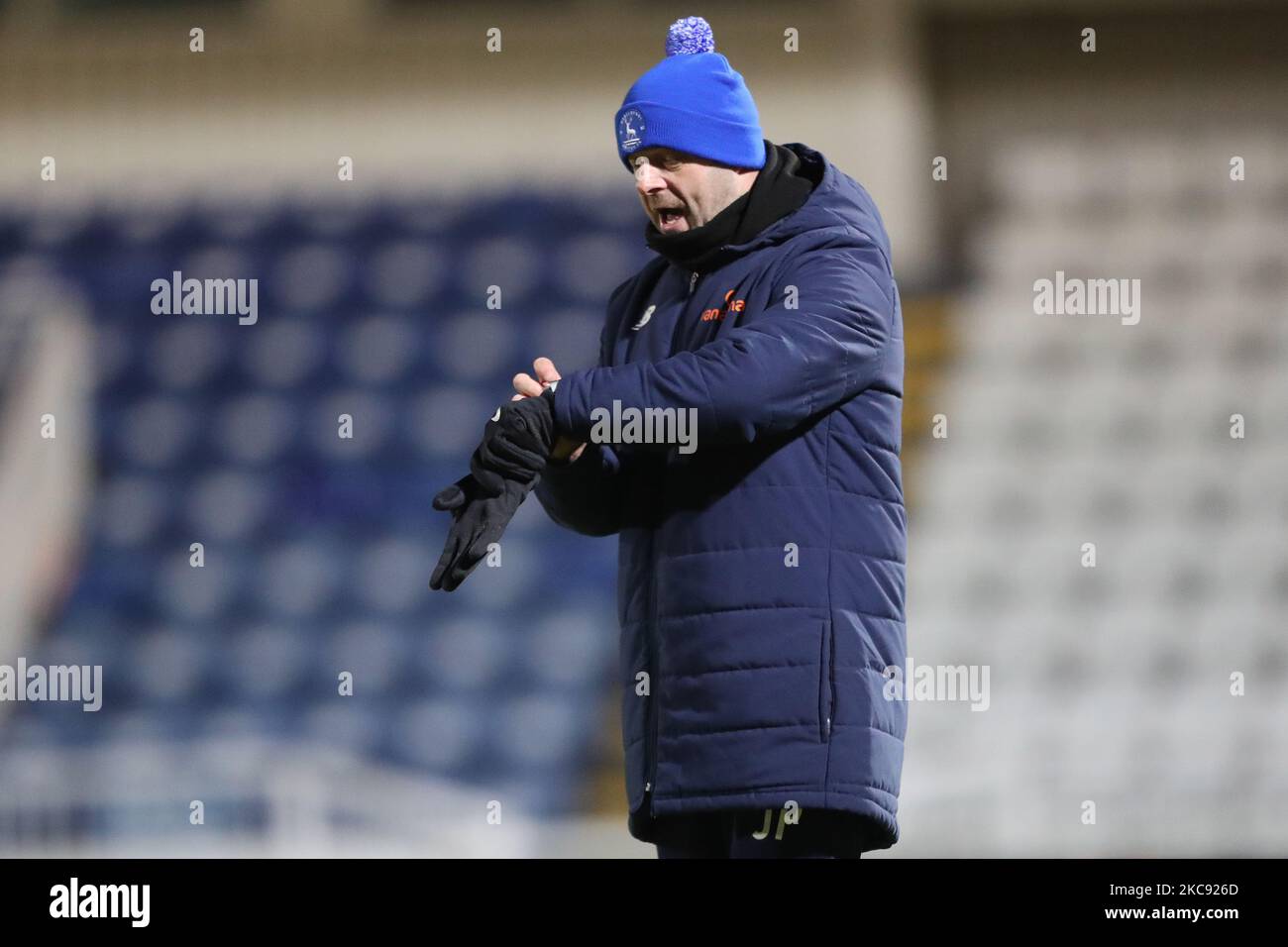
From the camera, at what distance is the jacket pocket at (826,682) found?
1.45m

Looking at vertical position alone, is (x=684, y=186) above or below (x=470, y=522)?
above

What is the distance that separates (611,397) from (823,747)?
1.06 ft

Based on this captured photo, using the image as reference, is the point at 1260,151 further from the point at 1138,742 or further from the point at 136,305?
the point at 136,305

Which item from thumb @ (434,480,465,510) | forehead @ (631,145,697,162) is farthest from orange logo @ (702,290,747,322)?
thumb @ (434,480,465,510)

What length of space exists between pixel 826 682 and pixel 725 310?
0.33 m

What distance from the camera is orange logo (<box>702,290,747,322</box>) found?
1552mm

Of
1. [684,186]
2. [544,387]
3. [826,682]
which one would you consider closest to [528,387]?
[544,387]

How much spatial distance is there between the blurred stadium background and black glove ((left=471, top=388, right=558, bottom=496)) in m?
2.63

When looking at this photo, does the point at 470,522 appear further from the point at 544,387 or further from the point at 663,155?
the point at 663,155

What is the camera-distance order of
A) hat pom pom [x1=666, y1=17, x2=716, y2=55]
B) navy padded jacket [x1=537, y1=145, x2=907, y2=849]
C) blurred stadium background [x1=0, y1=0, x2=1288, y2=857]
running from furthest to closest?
blurred stadium background [x1=0, y1=0, x2=1288, y2=857] < hat pom pom [x1=666, y1=17, x2=716, y2=55] < navy padded jacket [x1=537, y1=145, x2=907, y2=849]

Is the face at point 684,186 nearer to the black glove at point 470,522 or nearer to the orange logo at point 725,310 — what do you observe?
the orange logo at point 725,310

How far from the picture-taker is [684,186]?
1589mm

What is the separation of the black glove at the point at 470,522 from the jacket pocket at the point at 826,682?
0.27 m

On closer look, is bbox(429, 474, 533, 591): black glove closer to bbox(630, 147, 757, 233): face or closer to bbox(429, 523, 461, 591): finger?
bbox(429, 523, 461, 591): finger
